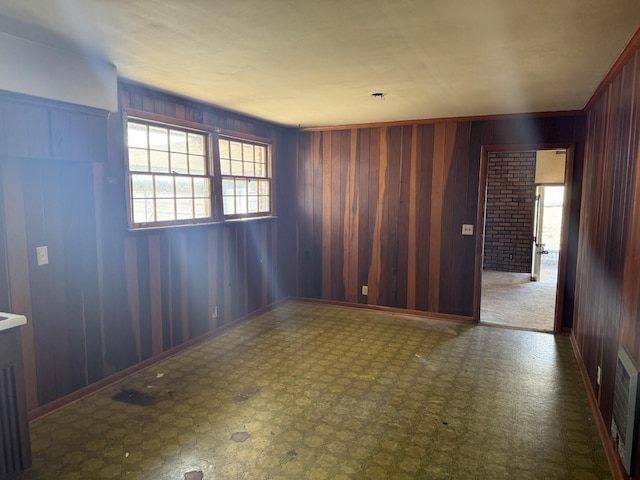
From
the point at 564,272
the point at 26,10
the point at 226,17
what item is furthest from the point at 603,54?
the point at 26,10

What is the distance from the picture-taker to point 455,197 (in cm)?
500

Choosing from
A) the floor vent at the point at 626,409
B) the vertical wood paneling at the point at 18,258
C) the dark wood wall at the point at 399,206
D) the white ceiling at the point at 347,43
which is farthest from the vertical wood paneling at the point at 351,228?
the vertical wood paneling at the point at 18,258

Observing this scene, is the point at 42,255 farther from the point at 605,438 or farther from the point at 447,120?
the point at 447,120

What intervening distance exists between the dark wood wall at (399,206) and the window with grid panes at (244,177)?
1.98ft

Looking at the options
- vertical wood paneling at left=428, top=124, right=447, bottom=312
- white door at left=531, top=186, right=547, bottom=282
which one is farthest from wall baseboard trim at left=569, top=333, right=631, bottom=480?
white door at left=531, top=186, right=547, bottom=282

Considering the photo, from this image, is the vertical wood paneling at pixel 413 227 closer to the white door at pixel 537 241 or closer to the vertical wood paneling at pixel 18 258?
the white door at pixel 537 241

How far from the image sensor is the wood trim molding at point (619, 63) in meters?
2.30

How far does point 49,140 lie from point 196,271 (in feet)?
6.20

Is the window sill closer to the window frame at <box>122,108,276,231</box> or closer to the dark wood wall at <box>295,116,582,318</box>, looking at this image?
the window frame at <box>122,108,276,231</box>

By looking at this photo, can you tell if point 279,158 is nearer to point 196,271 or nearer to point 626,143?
point 196,271

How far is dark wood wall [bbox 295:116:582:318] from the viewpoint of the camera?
489 centimetres

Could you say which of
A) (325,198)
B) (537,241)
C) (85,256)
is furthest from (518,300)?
(85,256)

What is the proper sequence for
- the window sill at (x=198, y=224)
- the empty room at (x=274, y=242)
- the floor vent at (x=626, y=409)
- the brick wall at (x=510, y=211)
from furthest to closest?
the brick wall at (x=510, y=211), the window sill at (x=198, y=224), the empty room at (x=274, y=242), the floor vent at (x=626, y=409)

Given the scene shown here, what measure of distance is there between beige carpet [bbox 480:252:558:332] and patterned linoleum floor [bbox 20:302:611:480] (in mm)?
745
